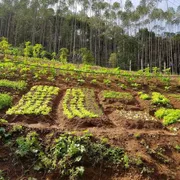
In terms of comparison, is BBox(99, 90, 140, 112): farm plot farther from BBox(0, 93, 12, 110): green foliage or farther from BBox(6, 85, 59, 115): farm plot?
BBox(0, 93, 12, 110): green foliage

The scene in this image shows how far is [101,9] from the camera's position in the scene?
42.2m

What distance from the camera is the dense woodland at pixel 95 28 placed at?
136 feet

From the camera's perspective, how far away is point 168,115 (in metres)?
9.34

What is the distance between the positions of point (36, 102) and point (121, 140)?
367cm

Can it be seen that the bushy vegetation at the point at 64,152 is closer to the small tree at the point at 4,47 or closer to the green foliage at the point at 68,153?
the green foliage at the point at 68,153

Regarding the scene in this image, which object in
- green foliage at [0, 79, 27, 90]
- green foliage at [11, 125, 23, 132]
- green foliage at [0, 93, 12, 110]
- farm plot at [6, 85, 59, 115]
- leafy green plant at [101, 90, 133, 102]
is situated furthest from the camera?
leafy green plant at [101, 90, 133, 102]

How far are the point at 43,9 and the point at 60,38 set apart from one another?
547cm

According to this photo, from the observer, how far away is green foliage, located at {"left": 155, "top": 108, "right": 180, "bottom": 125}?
8.91m

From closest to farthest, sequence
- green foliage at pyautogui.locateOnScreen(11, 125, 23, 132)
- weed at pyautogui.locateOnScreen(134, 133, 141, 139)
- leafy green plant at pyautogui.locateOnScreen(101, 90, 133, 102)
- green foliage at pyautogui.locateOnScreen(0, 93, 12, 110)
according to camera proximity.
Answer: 1. green foliage at pyautogui.locateOnScreen(11, 125, 23, 132)
2. weed at pyautogui.locateOnScreen(134, 133, 141, 139)
3. green foliage at pyautogui.locateOnScreen(0, 93, 12, 110)
4. leafy green plant at pyautogui.locateOnScreen(101, 90, 133, 102)

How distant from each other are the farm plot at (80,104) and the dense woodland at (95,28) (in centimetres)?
2939

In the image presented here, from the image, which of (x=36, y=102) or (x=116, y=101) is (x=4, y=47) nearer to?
(x=36, y=102)

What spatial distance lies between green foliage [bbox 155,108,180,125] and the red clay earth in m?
0.49

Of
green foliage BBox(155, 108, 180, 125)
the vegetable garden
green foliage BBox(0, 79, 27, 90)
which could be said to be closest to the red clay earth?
the vegetable garden

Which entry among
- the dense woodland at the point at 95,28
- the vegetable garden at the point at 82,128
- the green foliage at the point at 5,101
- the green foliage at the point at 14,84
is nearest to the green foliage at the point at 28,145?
the vegetable garden at the point at 82,128
